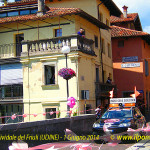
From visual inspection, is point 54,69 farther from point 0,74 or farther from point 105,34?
point 105,34

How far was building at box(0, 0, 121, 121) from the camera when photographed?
21.3 metres

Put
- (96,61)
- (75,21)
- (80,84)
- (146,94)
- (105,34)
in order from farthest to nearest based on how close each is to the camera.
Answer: (146,94), (105,34), (96,61), (75,21), (80,84)

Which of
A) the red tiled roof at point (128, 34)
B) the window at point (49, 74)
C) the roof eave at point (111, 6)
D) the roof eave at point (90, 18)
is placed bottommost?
the window at point (49, 74)

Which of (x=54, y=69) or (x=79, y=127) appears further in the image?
(x=54, y=69)

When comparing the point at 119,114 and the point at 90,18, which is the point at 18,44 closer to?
the point at 90,18

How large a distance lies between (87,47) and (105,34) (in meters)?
7.82

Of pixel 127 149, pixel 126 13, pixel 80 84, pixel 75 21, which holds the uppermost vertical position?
pixel 126 13

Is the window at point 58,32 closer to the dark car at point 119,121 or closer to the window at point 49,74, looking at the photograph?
the window at point 49,74

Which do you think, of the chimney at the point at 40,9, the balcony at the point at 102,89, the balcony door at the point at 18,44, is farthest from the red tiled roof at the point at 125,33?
the balcony door at the point at 18,44

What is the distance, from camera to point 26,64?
22.7 metres

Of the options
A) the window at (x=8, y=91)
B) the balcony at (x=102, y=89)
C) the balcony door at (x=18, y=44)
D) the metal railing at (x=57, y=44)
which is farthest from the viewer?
the balcony door at (x=18, y=44)

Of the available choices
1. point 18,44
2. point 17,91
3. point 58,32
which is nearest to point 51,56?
point 58,32

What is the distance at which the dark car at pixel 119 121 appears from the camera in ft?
43.3

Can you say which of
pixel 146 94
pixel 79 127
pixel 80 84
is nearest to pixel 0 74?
pixel 80 84
